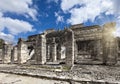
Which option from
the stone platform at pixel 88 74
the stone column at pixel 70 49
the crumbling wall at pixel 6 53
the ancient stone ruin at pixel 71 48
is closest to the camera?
the stone platform at pixel 88 74

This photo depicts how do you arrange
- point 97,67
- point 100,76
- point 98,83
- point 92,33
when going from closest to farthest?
point 98,83 → point 100,76 → point 97,67 → point 92,33

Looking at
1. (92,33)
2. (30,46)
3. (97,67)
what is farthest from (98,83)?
(30,46)

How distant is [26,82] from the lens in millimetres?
8312

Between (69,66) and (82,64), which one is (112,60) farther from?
(69,66)

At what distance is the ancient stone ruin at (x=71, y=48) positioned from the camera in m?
11.0

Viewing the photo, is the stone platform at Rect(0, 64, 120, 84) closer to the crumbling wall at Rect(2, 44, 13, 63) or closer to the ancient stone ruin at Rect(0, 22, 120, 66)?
the ancient stone ruin at Rect(0, 22, 120, 66)

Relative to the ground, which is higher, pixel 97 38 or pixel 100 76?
pixel 97 38

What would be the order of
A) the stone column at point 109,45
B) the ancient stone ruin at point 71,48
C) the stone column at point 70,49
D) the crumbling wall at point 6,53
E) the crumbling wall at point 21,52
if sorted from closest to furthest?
the stone column at point 109,45
the ancient stone ruin at point 71,48
the stone column at point 70,49
the crumbling wall at point 21,52
the crumbling wall at point 6,53

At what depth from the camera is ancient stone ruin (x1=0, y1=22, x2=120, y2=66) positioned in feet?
36.2

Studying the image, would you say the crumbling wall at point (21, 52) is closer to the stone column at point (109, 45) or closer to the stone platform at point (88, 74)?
the stone platform at point (88, 74)

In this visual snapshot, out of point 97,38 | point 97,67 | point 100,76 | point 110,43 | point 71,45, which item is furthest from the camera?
point 97,38

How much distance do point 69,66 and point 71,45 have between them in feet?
5.31

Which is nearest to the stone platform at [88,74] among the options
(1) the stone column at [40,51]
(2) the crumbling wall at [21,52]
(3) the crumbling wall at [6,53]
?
(1) the stone column at [40,51]

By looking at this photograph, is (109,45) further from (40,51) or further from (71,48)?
(40,51)
